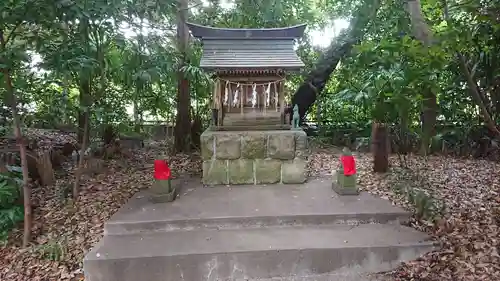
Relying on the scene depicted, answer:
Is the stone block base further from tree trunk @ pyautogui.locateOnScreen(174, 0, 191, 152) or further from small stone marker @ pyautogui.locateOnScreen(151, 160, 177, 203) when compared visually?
tree trunk @ pyautogui.locateOnScreen(174, 0, 191, 152)

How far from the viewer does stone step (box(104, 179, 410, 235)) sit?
3889 millimetres

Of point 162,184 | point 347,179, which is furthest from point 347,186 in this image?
point 162,184

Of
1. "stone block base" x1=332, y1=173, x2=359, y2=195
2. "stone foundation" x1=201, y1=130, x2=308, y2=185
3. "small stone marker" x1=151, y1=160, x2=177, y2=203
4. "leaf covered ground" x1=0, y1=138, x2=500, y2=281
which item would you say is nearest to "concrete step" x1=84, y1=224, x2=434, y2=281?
"leaf covered ground" x1=0, y1=138, x2=500, y2=281

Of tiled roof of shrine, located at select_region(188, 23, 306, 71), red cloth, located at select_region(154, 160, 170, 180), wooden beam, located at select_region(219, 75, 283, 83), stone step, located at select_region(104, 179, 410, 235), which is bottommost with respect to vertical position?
stone step, located at select_region(104, 179, 410, 235)

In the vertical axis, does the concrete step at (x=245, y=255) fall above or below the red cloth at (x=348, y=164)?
below

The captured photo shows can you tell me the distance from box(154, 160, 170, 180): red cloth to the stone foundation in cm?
85

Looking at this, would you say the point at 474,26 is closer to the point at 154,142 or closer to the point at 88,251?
the point at 88,251

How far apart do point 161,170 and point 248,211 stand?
117 centimetres

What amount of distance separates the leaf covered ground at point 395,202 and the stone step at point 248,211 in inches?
11.2

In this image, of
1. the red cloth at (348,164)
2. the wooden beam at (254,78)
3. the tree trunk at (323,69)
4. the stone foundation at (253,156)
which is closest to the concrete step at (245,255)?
the red cloth at (348,164)

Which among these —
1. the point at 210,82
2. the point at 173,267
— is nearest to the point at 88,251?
the point at 173,267

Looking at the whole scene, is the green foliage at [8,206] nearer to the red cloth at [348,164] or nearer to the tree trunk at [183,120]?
the tree trunk at [183,120]

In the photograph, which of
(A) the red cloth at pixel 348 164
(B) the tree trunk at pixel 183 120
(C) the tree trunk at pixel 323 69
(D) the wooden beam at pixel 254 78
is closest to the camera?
(A) the red cloth at pixel 348 164

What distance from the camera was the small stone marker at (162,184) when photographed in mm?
4392
